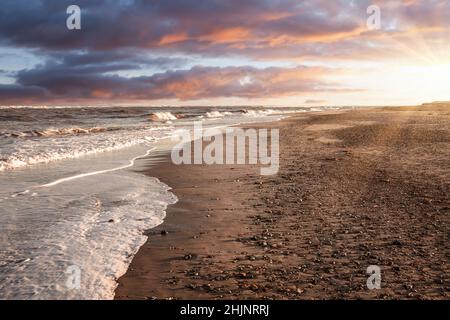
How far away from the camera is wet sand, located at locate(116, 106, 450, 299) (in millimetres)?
6145

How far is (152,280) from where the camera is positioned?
6.46 metres

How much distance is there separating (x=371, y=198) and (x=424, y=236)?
10.7ft

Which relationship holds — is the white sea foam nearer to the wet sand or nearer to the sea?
the sea

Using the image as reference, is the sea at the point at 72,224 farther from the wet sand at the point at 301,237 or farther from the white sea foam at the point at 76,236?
the wet sand at the point at 301,237

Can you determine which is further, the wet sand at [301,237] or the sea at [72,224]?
the sea at [72,224]

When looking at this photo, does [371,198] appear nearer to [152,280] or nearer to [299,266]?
[299,266]

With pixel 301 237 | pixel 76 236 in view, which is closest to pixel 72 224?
pixel 76 236

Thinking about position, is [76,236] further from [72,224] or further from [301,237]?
[301,237]

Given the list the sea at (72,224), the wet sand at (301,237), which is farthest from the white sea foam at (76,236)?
the wet sand at (301,237)

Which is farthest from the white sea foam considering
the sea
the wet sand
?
the wet sand

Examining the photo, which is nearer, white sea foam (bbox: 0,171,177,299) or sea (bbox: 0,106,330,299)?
white sea foam (bbox: 0,171,177,299)

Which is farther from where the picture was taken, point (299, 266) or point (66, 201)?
point (66, 201)

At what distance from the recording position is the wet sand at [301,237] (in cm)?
614
